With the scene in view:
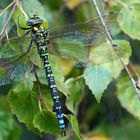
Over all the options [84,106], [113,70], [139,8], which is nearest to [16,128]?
[84,106]

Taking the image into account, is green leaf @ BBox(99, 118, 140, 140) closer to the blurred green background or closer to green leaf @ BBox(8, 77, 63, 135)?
the blurred green background

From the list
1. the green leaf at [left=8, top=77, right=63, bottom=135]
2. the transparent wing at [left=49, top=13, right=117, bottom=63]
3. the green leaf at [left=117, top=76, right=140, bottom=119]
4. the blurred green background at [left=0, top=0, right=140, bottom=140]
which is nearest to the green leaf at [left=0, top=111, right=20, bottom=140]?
the blurred green background at [left=0, top=0, right=140, bottom=140]

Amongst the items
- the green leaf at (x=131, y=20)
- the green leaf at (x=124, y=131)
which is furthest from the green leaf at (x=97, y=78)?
the green leaf at (x=124, y=131)

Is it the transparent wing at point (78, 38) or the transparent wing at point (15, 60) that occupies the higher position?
the transparent wing at point (15, 60)

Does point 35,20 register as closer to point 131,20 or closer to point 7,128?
point 131,20

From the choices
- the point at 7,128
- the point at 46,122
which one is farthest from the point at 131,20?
the point at 7,128

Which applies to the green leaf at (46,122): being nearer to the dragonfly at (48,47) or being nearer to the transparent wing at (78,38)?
the dragonfly at (48,47)
